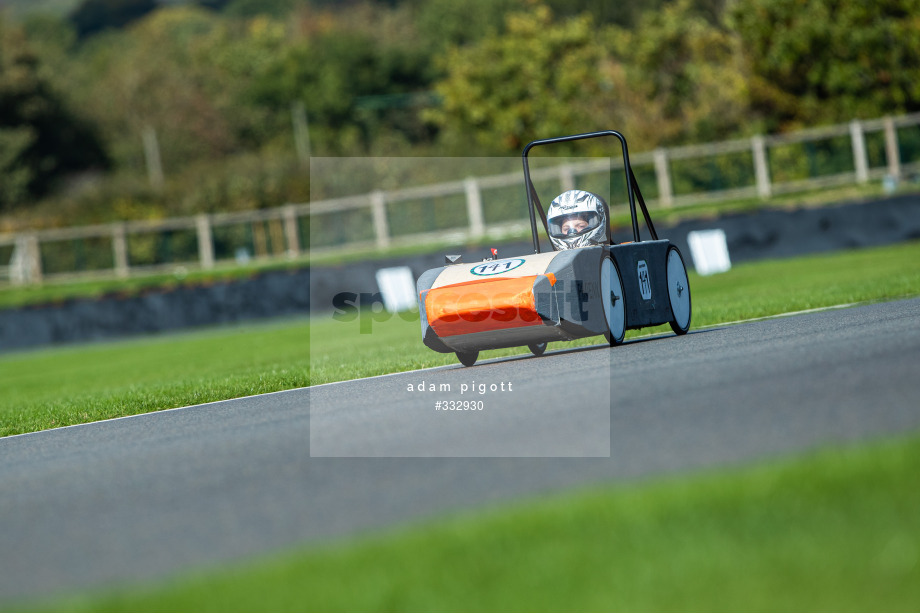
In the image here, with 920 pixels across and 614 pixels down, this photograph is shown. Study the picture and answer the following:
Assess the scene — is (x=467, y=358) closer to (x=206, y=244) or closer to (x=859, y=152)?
(x=859, y=152)

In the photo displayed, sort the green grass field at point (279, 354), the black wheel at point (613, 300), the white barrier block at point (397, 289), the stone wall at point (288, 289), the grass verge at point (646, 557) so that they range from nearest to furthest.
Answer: the grass verge at point (646, 557), the black wheel at point (613, 300), the green grass field at point (279, 354), the white barrier block at point (397, 289), the stone wall at point (288, 289)

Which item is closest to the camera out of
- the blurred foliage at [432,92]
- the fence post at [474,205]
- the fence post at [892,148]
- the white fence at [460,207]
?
the fence post at [892,148]

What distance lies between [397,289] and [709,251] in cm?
616

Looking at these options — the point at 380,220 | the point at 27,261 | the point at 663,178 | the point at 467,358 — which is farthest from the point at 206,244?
the point at 467,358

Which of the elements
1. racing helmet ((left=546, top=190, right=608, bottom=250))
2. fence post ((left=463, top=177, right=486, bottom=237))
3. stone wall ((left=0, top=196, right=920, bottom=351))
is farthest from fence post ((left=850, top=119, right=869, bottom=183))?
racing helmet ((left=546, top=190, right=608, bottom=250))

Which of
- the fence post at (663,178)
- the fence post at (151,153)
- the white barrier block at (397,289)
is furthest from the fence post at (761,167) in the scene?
the fence post at (151,153)

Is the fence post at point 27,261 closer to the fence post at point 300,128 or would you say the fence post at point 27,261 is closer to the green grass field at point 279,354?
the green grass field at point 279,354

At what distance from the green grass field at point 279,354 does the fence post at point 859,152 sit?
10008mm

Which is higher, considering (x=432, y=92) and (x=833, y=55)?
(x=432, y=92)

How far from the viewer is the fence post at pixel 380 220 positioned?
125 ft

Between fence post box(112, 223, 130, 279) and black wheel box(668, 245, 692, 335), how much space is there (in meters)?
32.7

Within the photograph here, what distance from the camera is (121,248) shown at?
137 ft

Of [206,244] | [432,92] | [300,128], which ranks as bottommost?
[206,244]

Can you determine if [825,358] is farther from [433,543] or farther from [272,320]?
[272,320]
